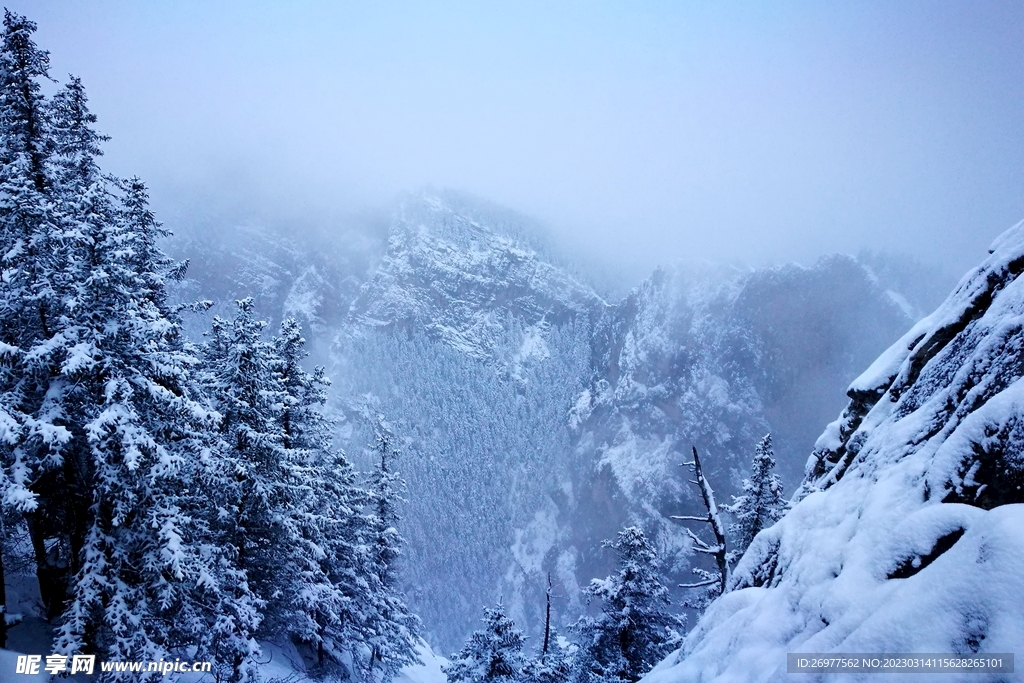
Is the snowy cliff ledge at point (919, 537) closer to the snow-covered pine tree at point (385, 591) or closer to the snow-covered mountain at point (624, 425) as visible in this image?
the snow-covered pine tree at point (385, 591)

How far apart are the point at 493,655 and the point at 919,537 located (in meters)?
15.5

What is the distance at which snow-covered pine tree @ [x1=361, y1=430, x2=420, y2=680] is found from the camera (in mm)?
20531

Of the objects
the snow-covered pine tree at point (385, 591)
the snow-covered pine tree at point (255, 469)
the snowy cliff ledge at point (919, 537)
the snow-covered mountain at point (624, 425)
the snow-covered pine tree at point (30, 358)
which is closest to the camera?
the snowy cliff ledge at point (919, 537)

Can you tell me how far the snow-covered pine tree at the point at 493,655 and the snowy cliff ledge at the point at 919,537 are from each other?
10.5 metres

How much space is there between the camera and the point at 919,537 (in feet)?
13.5

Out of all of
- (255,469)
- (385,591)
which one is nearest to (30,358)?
(255,469)

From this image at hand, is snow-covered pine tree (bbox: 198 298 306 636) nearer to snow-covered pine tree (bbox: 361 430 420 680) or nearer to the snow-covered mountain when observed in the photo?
snow-covered pine tree (bbox: 361 430 420 680)

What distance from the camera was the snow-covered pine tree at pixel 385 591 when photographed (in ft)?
67.4

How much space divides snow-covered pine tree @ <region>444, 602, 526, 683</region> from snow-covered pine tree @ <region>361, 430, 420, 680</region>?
4869 millimetres

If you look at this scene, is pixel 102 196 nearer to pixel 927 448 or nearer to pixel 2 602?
pixel 2 602

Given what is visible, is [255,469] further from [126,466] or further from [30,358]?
[30,358]

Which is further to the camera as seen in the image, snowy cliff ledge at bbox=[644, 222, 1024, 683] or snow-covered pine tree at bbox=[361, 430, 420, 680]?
snow-covered pine tree at bbox=[361, 430, 420, 680]

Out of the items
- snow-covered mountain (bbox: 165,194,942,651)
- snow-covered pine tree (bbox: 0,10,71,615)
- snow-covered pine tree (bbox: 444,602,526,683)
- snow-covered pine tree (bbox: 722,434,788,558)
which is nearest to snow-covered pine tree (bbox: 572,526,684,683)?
snow-covered pine tree (bbox: 444,602,526,683)

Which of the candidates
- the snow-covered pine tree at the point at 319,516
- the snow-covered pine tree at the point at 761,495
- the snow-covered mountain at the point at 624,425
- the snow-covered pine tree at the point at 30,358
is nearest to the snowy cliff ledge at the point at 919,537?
the snow-covered pine tree at the point at 30,358
